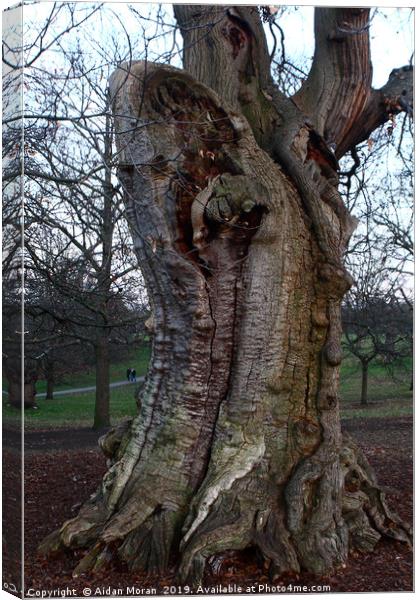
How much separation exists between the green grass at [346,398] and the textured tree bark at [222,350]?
0.35 m

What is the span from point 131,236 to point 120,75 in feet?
3.81

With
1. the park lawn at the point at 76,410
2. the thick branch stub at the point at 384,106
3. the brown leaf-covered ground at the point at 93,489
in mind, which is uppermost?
the thick branch stub at the point at 384,106

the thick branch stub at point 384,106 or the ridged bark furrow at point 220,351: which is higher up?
the thick branch stub at point 384,106

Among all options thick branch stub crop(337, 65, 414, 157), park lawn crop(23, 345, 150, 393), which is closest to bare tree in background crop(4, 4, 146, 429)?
park lawn crop(23, 345, 150, 393)

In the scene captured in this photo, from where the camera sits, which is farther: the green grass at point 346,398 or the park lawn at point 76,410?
the green grass at point 346,398

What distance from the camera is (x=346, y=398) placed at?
5352 mm

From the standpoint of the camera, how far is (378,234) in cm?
537

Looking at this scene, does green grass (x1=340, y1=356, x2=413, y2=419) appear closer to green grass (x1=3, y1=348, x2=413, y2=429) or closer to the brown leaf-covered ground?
green grass (x1=3, y1=348, x2=413, y2=429)

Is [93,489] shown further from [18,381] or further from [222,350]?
[222,350]

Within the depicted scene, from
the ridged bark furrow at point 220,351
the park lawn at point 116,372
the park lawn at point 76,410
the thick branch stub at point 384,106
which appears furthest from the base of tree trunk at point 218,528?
the thick branch stub at point 384,106

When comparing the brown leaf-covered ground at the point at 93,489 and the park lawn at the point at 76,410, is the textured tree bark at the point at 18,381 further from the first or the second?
the brown leaf-covered ground at the point at 93,489

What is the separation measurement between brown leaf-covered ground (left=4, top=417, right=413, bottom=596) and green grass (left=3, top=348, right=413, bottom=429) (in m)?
0.12

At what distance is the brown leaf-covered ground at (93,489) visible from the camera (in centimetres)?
439

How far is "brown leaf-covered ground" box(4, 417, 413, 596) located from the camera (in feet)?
14.4
